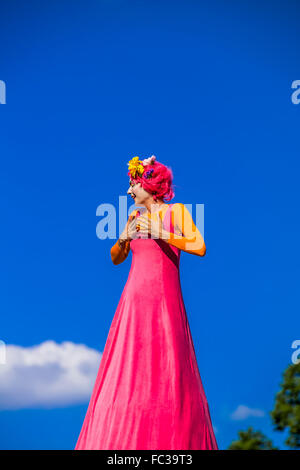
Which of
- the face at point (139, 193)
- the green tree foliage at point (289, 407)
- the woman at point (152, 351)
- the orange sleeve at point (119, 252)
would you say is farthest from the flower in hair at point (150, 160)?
the green tree foliage at point (289, 407)

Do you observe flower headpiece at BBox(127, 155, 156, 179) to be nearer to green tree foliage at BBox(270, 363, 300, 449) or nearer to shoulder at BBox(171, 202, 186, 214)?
shoulder at BBox(171, 202, 186, 214)

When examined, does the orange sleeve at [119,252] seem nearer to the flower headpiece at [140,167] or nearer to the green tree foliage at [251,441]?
the flower headpiece at [140,167]

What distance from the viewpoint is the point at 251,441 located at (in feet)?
44.3

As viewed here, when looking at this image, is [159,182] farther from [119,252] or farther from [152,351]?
[152,351]

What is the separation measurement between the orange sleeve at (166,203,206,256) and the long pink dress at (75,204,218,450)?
78 mm

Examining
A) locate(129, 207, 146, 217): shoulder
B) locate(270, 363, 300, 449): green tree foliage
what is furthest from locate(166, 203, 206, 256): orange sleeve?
locate(270, 363, 300, 449): green tree foliage

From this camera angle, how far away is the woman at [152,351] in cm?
501

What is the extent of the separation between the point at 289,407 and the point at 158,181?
30.1 ft

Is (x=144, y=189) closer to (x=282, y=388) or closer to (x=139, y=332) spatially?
(x=139, y=332)

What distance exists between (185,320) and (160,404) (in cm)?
85

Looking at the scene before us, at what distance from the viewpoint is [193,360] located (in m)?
5.51

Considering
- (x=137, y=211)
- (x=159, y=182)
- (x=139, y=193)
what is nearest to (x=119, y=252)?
(x=137, y=211)
